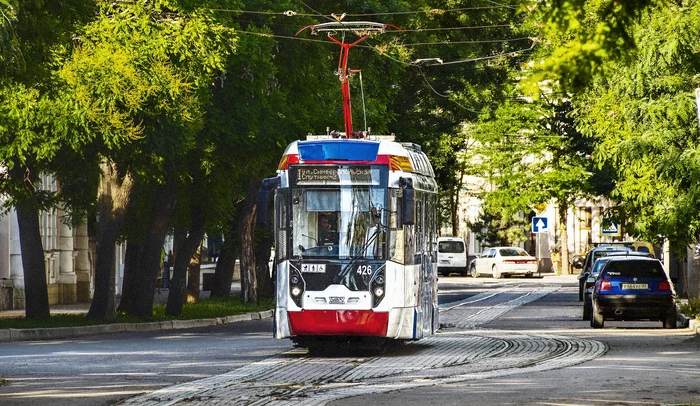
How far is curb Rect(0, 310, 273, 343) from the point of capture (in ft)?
92.8

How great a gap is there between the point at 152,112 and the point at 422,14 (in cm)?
1738

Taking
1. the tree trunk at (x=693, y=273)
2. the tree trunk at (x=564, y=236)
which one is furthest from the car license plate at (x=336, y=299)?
the tree trunk at (x=564, y=236)

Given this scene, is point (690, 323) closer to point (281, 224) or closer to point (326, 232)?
point (326, 232)

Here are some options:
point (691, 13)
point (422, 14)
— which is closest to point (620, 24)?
point (691, 13)

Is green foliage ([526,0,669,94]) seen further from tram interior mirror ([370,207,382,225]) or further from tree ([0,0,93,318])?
tram interior mirror ([370,207,382,225])

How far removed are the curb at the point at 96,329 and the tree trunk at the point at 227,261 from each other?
719 cm

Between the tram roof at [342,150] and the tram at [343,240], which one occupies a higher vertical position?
the tram roof at [342,150]

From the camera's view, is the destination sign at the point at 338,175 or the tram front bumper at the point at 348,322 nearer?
the tram front bumper at the point at 348,322

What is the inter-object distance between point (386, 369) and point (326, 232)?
2.97 metres

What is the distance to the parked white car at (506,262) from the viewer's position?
247 ft

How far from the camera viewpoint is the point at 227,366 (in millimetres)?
20562

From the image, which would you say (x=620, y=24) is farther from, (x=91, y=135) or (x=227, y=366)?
(x=91, y=135)

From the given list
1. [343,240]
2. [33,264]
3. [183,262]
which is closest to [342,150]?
[343,240]

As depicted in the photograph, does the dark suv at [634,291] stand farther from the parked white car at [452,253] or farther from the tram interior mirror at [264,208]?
the parked white car at [452,253]
